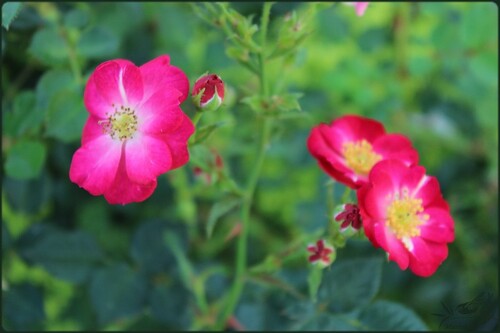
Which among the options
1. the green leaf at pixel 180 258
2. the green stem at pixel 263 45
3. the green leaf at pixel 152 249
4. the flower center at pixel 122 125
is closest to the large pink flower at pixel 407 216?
the green stem at pixel 263 45

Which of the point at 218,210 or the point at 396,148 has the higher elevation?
the point at 396,148

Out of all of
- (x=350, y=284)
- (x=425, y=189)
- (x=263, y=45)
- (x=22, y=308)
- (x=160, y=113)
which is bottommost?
(x=22, y=308)

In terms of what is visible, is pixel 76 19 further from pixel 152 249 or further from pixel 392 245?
pixel 392 245

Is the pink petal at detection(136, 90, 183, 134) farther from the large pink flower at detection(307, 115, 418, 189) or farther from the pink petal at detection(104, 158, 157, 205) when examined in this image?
the large pink flower at detection(307, 115, 418, 189)

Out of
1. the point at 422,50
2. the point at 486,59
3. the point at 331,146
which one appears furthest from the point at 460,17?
the point at 331,146

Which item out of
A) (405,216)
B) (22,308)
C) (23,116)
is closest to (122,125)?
(23,116)

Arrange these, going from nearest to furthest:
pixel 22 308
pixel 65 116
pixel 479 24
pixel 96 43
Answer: pixel 65 116, pixel 96 43, pixel 22 308, pixel 479 24

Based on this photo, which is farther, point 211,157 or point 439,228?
point 211,157
